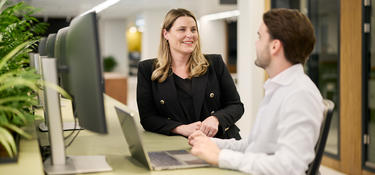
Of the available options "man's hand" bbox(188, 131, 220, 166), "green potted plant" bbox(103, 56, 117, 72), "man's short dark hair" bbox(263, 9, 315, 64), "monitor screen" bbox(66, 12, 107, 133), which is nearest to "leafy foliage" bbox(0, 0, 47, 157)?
"monitor screen" bbox(66, 12, 107, 133)

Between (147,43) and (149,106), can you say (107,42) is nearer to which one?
(147,43)

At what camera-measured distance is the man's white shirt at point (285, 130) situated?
1314 millimetres

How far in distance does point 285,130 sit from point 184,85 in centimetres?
117

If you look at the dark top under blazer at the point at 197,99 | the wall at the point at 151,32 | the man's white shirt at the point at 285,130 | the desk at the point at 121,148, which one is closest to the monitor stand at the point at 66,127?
the desk at the point at 121,148

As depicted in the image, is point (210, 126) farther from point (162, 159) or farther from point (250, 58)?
point (250, 58)

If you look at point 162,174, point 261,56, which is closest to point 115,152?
point 162,174

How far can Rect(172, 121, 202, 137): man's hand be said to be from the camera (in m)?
2.20

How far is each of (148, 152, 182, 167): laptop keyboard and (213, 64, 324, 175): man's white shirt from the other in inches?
8.8

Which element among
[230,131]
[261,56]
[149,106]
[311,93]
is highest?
[261,56]

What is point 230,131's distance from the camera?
242 centimetres

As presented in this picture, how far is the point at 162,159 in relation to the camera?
5.46 ft

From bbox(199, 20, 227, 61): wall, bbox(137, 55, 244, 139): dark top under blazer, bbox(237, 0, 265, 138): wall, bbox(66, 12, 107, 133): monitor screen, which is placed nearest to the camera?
bbox(66, 12, 107, 133): monitor screen

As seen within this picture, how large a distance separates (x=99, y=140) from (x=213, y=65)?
843 millimetres

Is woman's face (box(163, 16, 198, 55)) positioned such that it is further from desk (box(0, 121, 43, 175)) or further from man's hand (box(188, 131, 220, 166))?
desk (box(0, 121, 43, 175))
